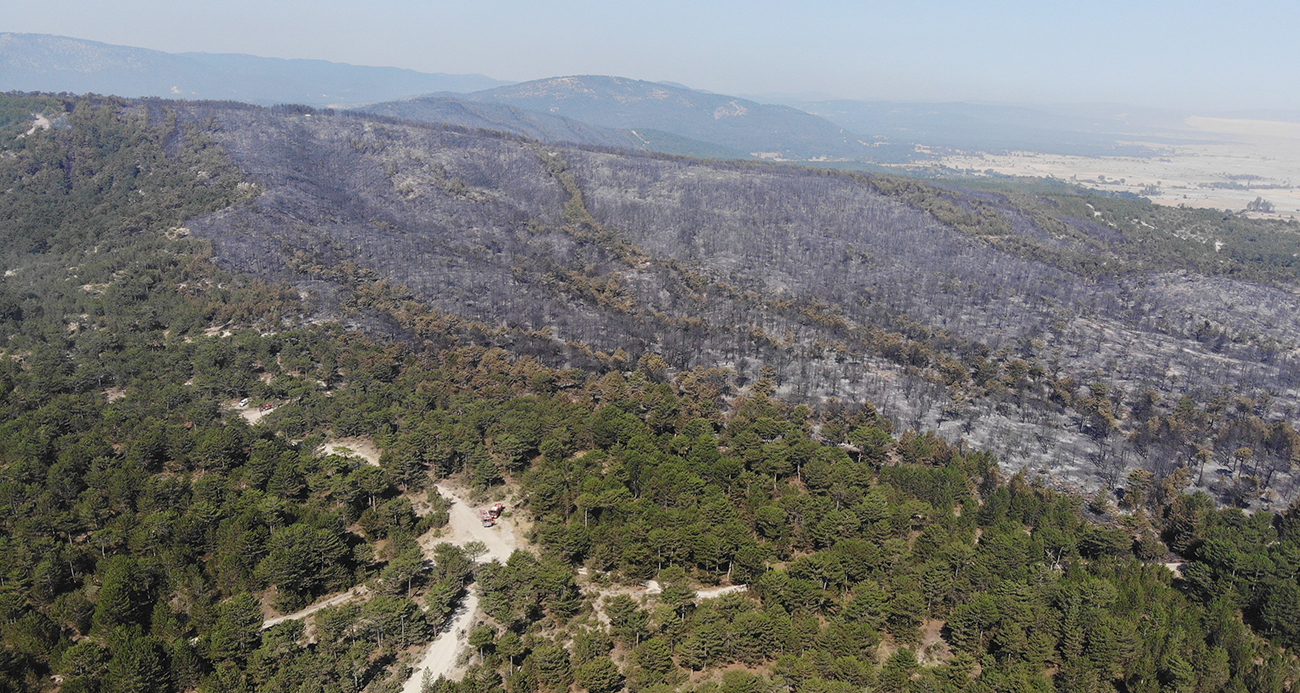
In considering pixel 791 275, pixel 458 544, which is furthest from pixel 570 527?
pixel 791 275

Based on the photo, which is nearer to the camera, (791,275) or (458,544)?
(458,544)

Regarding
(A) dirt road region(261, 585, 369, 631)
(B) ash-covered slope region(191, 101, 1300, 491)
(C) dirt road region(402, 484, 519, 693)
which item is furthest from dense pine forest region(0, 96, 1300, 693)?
(B) ash-covered slope region(191, 101, 1300, 491)

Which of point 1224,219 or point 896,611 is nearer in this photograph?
point 896,611

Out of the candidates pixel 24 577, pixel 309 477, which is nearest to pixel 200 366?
pixel 309 477

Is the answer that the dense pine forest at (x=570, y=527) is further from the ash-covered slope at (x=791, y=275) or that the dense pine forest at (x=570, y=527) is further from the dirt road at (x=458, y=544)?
the ash-covered slope at (x=791, y=275)

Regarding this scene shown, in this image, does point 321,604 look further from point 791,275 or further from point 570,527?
point 791,275

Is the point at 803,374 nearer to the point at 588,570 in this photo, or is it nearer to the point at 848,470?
the point at 848,470

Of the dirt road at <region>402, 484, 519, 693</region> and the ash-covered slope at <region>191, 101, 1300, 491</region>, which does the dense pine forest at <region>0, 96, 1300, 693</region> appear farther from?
the ash-covered slope at <region>191, 101, 1300, 491</region>
